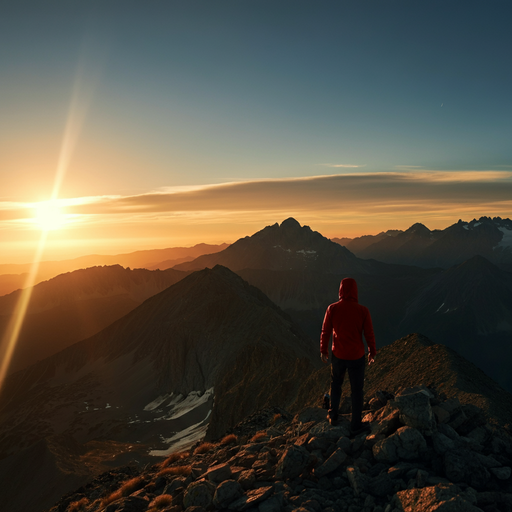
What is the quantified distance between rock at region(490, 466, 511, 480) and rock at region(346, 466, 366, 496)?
250 centimetres

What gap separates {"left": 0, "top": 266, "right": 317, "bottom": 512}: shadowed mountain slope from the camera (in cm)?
5409

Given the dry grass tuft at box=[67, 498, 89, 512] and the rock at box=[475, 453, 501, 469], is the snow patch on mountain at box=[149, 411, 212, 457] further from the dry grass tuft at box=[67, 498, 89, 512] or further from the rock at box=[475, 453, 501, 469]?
the rock at box=[475, 453, 501, 469]

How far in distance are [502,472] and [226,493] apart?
213 inches

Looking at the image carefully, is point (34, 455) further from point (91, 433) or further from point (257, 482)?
point (257, 482)

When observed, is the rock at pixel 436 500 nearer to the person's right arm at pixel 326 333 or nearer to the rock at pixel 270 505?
the rock at pixel 270 505

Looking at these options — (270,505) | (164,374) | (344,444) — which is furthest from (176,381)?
(270,505)

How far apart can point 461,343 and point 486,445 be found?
19867 centimetres

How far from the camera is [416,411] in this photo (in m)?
7.96

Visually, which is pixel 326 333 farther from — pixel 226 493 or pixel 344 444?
pixel 226 493

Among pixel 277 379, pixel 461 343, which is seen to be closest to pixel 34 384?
pixel 277 379

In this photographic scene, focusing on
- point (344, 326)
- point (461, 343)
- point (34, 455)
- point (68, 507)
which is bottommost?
point (461, 343)

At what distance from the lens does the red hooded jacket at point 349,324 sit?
29.8 ft

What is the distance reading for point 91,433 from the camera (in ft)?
253

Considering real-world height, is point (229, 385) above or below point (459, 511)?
below
